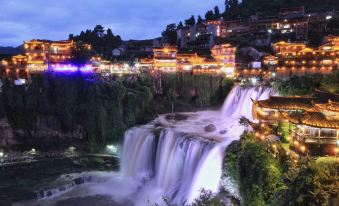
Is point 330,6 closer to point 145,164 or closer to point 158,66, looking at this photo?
point 158,66

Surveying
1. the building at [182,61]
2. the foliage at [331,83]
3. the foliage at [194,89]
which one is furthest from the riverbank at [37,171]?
the building at [182,61]

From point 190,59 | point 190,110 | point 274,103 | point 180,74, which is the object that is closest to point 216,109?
point 190,110

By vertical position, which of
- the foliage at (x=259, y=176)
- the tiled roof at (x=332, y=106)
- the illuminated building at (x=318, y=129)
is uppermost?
the tiled roof at (x=332, y=106)

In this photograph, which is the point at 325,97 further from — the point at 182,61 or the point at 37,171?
the point at 182,61

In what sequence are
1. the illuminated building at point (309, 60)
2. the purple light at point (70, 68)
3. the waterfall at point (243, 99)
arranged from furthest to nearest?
the purple light at point (70, 68) → the illuminated building at point (309, 60) → the waterfall at point (243, 99)

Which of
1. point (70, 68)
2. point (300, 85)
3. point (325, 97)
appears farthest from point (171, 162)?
point (70, 68)

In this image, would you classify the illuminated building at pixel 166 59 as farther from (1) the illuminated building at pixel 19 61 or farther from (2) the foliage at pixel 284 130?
(2) the foliage at pixel 284 130
